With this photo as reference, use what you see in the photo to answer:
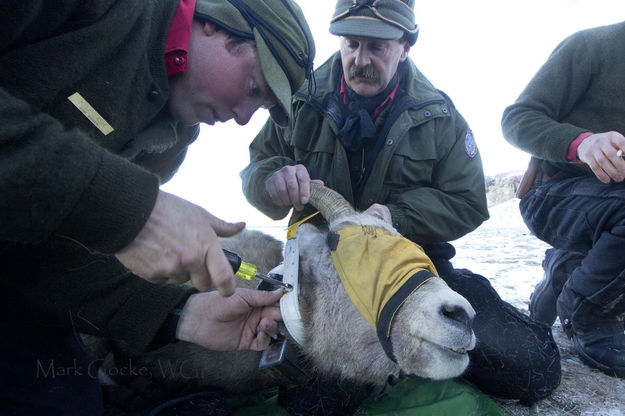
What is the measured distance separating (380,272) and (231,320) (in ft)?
3.06

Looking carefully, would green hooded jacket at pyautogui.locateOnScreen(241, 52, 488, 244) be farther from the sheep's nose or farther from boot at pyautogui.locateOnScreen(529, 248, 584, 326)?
the sheep's nose

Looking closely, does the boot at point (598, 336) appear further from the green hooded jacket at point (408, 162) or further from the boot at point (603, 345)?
the green hooded jacket at point (408, 162)

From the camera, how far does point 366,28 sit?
3.97 meters

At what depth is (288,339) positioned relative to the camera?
281cm

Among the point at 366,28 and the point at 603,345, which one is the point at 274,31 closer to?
the point at 366,28

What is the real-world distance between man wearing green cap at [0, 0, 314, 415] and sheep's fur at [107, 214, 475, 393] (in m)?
0.39

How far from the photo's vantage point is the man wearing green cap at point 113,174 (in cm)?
137

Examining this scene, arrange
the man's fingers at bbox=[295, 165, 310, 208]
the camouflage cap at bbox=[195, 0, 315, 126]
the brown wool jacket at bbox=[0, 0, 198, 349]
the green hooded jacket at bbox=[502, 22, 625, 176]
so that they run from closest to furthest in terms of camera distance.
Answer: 1. the brown wool jacket at bbox=[0, 0, 198, 349]
2. the camouflage cap at bbox=[195, 0, 315, 126]
3. the man's fingers at bbox=[295, 165, 310, 208]
4. the green hooded jacket at bbox=[502, 22, 625, 176]

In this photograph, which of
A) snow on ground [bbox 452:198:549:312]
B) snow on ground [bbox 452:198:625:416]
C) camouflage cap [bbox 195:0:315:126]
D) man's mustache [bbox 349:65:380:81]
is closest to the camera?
camouflage cap [bbox 195:0:315:126]

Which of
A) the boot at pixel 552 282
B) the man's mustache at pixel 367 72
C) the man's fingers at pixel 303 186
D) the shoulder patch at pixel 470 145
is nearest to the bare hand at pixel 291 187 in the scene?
the man's fingers at pixel 303 186

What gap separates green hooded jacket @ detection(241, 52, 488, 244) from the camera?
396 centimetres

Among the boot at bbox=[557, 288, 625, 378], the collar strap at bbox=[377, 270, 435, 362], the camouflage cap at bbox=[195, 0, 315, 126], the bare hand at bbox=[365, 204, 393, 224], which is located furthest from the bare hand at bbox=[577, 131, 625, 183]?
the camouflage cap at bbox=[195, 0, 315, 126]

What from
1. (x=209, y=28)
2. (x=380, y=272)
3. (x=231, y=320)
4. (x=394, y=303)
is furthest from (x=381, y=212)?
(x=209, y=28)

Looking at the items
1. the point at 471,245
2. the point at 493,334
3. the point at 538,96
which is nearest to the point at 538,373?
the point at 493,334
